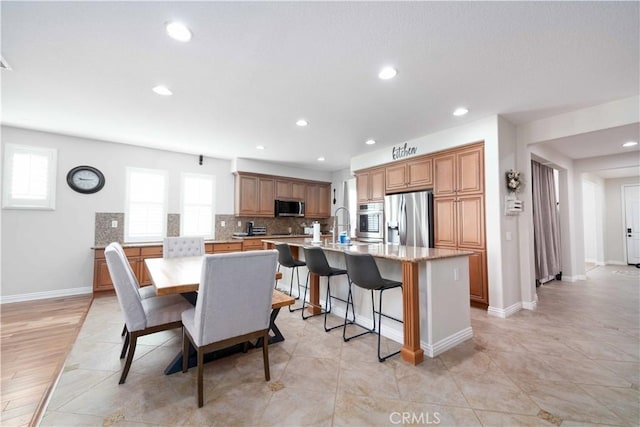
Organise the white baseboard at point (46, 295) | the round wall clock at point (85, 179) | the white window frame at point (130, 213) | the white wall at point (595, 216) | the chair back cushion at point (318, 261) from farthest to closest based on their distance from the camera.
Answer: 1. the white wall at point (595, 216)
2. the white window frame at point (130, 213)
3. the round wall clock at point (85, 179)
4. the white baseboard at point (46, 295)
5. the chair back cushion at point (318, 261)

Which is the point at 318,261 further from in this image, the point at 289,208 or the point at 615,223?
the point at 615,223

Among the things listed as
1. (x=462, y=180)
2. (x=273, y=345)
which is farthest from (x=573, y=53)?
(x=273, y=345)

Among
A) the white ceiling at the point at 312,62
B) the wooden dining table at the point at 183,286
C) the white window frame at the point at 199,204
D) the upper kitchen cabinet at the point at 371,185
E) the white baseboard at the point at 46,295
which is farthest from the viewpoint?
the white window frame at the point at 199,204

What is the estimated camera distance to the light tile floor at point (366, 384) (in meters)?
1.64

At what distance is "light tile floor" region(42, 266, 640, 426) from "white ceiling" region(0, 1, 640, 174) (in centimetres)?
250

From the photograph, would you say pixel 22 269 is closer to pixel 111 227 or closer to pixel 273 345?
pixel 111 227

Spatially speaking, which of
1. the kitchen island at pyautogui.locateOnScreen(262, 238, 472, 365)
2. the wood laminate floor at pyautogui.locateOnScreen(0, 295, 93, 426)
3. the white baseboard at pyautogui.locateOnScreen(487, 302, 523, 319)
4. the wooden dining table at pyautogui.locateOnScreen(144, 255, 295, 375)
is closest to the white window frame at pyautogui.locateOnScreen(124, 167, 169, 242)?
the wood laminate floor at pyautogui.locateOnScreen(0, 295, 93, 426)

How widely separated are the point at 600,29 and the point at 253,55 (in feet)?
8.18

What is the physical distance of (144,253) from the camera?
14.9 ft

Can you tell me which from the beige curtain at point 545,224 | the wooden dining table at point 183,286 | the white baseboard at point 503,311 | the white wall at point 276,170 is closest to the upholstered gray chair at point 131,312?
the wooden dining table at point 183,286

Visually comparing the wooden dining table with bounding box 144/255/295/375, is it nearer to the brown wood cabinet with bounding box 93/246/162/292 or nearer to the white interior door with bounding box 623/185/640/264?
the brown wood cabinet with bounding box 93/246/162/292

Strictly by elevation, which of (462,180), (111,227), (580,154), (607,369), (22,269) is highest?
(580,154)

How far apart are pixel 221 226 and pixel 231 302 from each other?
430cm

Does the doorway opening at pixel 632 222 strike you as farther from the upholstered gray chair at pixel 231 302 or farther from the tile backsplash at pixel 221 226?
the upholstered gray chair at pixel 231 302
